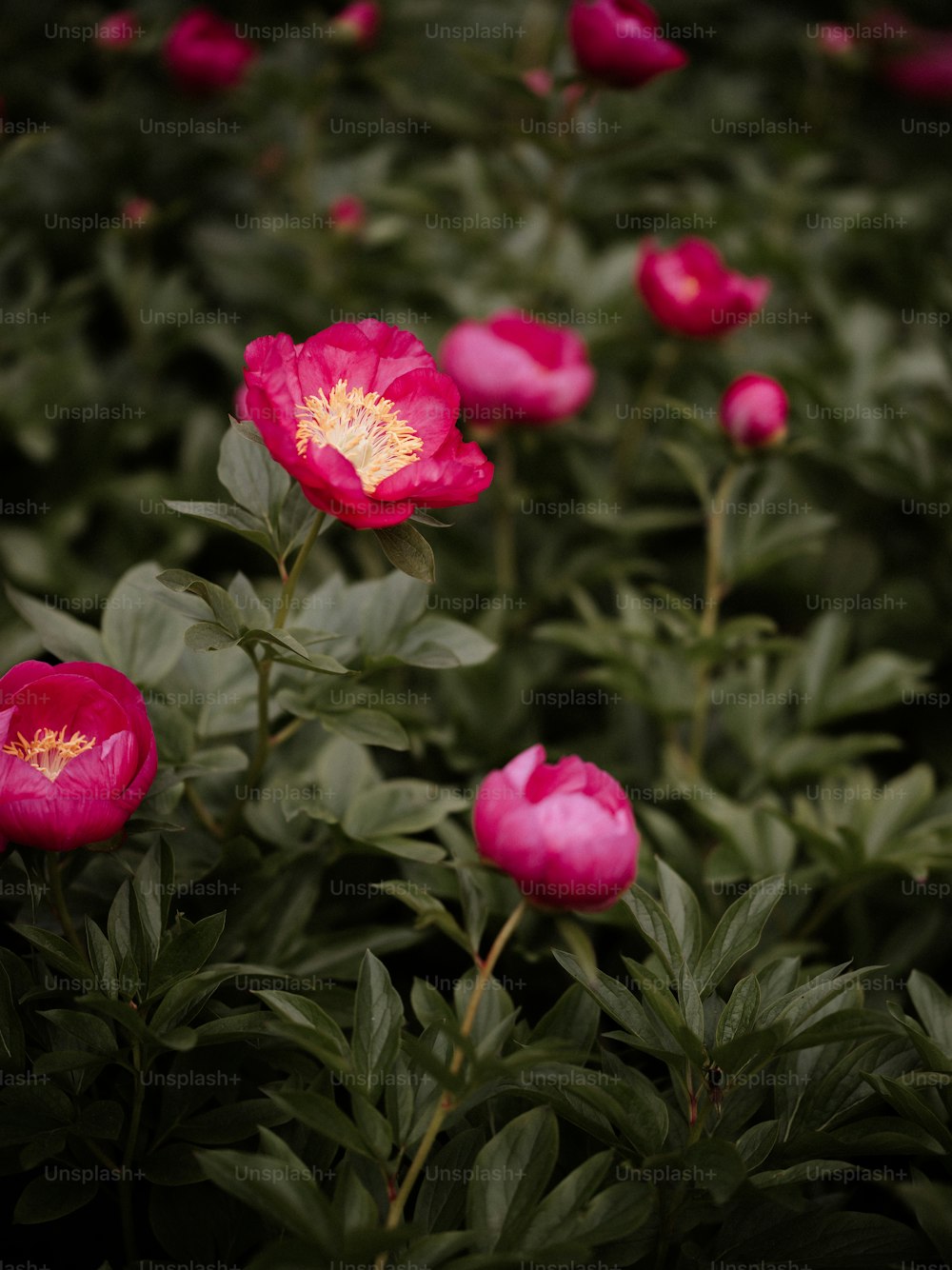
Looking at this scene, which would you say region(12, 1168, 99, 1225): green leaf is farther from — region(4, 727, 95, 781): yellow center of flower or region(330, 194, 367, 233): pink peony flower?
region(330, 194, 367, 233): pink peony flower

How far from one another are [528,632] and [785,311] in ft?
2.83

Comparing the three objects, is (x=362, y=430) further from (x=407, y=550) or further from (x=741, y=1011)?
(x=741, y=1011)

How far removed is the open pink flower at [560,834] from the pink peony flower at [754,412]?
558 millimetres

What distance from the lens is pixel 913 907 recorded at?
1191mm

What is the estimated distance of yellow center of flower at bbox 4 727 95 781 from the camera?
81cm

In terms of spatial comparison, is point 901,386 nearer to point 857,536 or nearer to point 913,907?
point 857,536

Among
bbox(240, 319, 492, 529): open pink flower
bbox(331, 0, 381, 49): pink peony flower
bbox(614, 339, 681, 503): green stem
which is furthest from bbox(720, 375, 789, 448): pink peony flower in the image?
bbox(331, 0, 381, 49): pink peony flower

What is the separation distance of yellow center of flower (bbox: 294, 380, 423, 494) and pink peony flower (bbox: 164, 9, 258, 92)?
48.8 inches

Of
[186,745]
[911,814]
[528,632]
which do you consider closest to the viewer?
[186,745]

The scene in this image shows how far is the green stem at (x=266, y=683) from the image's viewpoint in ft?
2.48

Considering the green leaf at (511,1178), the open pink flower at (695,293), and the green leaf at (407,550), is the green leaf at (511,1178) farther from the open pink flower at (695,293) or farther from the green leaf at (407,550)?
the open pink flower at (695,293)

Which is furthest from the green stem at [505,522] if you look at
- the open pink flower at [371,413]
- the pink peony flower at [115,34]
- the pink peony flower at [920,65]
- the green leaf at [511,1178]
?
the pink peony flower at [920,65]

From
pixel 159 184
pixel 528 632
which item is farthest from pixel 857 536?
pixel 159 184

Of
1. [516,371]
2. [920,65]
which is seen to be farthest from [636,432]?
[920,65]
